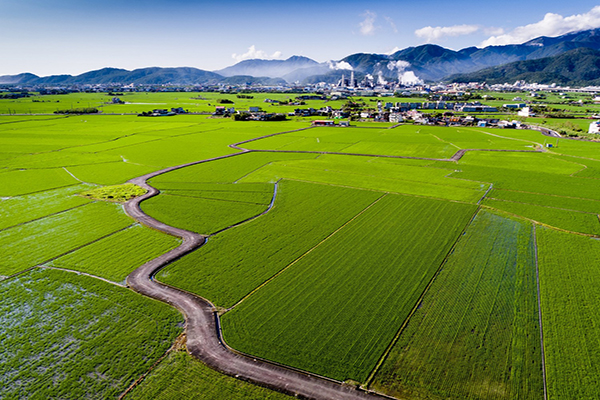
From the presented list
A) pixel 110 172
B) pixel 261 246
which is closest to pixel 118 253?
pixel 261 246

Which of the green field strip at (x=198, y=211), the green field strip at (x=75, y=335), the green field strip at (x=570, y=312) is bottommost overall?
the green field strip at (x=570, y=312)

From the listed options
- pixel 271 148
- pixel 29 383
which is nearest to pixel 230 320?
pixel 29 383

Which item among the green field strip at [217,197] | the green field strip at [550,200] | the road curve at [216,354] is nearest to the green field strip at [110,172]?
the green field strip at [217,197]

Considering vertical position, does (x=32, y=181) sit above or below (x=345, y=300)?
above

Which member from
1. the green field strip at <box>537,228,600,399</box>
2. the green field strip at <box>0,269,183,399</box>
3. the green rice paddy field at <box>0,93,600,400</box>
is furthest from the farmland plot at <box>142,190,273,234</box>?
the green field strip at <box>537,228,600,399</box>

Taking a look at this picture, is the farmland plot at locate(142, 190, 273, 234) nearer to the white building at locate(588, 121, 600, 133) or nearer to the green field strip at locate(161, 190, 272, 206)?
the green field strip at locate(161, 190, 272, 206)

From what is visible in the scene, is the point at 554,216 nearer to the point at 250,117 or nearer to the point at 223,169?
the point at 223,169

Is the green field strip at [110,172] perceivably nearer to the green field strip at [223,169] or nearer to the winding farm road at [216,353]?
the green field strip at [223,169]
